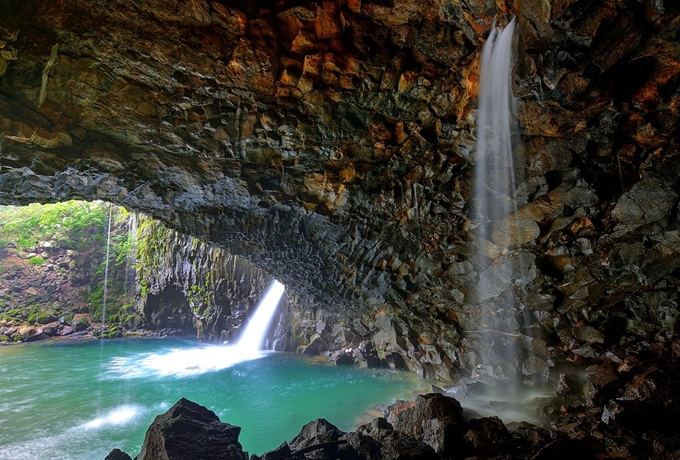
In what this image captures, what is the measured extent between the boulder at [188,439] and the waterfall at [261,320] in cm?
1562

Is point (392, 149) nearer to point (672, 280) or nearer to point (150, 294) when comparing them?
point (672, 280)

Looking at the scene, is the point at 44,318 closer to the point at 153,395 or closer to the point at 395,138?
the point at 153,395

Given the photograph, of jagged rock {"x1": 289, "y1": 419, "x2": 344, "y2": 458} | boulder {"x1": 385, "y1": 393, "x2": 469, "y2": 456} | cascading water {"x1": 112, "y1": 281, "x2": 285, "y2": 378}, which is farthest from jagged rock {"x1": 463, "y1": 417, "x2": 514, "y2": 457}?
cascading water {"x1": 112, "y1": 281, "x2": 285, "y2": 378}

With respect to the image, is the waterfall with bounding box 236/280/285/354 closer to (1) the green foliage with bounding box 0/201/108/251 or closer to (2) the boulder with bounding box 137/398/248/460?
(2) the boulder with bounding box 137/398/248/460

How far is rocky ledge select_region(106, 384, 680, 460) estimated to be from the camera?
5.69 meters

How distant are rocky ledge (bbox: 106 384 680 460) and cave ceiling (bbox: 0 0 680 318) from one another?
4.36 metres

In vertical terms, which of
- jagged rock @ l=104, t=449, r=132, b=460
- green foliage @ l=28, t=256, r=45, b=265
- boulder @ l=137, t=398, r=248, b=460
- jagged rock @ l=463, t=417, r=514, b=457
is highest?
green foliage @ l=28, t=256, r=45, b=265

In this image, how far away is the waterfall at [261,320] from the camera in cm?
2328

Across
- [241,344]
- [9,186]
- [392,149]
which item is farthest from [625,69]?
[241,344]

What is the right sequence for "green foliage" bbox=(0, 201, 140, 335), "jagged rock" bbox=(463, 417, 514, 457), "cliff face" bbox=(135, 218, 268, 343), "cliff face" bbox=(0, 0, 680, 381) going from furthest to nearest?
"green foliage" bbox=(0, 201, 140, 335), "cliff face" bbox=(135, 218, 268, 343), "cliff face" bbox=(0, 0, 680, 381), "jagged rock" bbox=(463, 417, 514, 457)

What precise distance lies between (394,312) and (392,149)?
24.8ft

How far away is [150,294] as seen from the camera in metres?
28.6

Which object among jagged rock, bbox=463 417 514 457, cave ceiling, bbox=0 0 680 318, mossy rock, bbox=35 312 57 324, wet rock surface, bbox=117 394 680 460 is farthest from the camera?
mossy rock, bbox=35 312 57 324

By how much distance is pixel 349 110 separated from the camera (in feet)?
29.4
